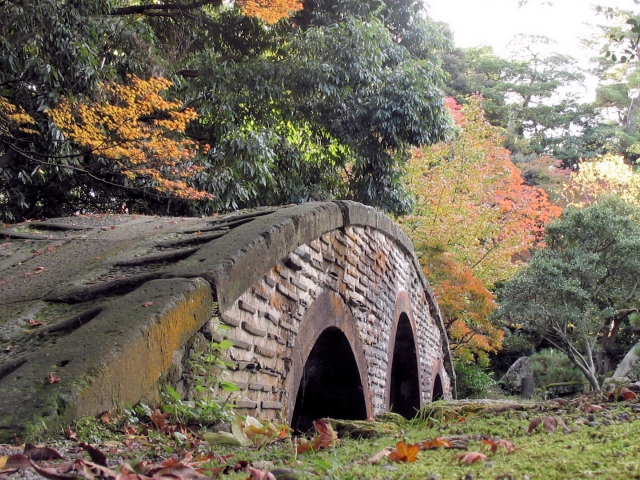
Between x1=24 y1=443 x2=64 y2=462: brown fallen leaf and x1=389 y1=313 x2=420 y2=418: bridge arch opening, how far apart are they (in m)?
7.05

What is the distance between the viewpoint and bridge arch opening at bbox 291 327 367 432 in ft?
17.6

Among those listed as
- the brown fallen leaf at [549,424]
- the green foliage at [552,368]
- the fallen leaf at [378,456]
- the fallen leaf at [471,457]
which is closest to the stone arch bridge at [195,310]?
the fallen leaf at [378,456]

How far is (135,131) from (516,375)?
1662cm

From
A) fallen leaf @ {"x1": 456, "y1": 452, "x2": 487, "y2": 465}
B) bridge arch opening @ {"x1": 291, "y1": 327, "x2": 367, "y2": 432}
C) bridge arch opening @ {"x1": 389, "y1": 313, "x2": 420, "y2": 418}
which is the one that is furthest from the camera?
bridge arch opening @ {"x1": 389, "y1": 313, "x2": 420, "y2": 418}

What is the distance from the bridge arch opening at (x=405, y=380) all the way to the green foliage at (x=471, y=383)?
8.65 m

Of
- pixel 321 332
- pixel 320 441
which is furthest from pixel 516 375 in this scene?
pixel 320 441

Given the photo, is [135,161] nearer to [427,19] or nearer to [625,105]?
[427,19]

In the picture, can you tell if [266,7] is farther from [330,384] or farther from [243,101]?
[330,384]

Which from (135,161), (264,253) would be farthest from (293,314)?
(135,161)

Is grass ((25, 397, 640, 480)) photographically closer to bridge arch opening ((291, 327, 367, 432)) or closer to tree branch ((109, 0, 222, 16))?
bridge arch opening ((291, 327, 367, 432))

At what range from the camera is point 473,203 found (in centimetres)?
1650

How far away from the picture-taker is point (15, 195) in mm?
8578

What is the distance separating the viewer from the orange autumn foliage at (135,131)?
6.88 m

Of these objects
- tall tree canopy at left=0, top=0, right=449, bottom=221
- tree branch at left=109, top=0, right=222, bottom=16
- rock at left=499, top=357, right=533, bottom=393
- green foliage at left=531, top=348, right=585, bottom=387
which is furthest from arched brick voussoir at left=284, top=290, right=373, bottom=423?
rock at left=499, top=357, right=533, bottom=393
